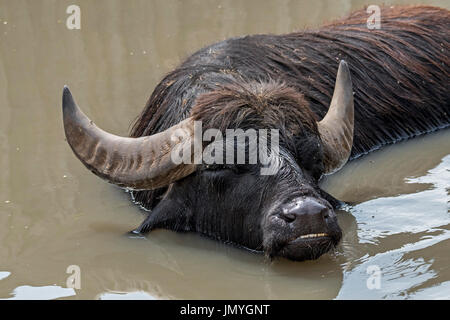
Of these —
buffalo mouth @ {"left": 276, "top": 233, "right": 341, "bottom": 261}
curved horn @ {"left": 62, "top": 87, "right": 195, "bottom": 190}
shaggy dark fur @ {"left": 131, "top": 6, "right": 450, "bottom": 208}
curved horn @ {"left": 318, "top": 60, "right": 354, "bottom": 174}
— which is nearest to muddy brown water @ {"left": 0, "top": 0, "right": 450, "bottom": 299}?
buffalo mouth @ {"left": 276, "top": 233, "right": 341, "bottom": 261}

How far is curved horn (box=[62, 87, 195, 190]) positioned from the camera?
22.6 ft

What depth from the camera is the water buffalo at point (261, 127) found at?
21.4ft

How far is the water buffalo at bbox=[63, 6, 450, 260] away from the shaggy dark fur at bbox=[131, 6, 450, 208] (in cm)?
1

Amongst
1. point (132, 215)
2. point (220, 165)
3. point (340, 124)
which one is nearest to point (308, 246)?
point (220, 165)

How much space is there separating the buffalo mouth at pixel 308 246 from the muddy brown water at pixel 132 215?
0.17 meters

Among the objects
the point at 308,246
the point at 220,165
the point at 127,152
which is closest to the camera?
the point at 308,246

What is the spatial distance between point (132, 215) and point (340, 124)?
1971 millimetres

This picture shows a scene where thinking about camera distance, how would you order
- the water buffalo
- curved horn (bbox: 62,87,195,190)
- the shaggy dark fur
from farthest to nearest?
the shaggy dark fur < curved horn (bbox: 62,87,195,190) < the water buffalo

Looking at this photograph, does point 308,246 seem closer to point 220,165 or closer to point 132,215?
point 220,165

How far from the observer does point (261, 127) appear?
6840mm

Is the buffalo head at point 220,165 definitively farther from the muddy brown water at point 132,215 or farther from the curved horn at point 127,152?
the muddy brown water at point 132,215

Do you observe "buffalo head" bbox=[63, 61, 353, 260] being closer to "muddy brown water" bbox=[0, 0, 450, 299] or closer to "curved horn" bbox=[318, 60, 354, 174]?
A: "curved horn" bbox=[318, 60, 354, 174]

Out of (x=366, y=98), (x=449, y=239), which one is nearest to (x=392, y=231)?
(x=449, y=239)

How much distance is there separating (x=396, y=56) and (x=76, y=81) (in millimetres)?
4147
